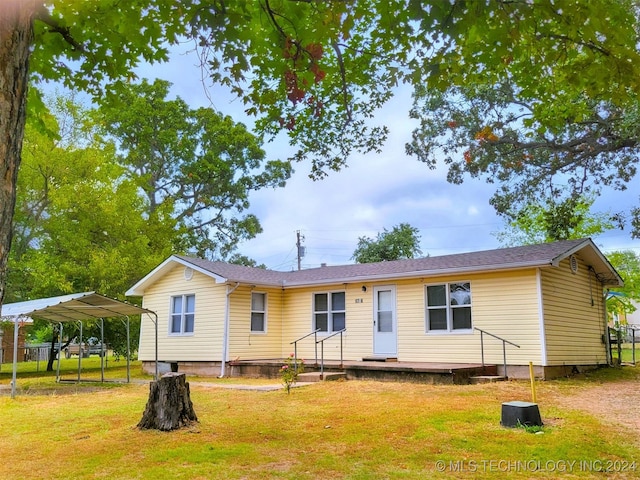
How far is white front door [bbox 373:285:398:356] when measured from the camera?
14.1 meters

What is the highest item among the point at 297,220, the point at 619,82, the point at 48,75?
the point at 297,220

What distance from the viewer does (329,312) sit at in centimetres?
1544

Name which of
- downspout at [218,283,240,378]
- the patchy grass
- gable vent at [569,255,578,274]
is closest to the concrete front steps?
the patchy grass

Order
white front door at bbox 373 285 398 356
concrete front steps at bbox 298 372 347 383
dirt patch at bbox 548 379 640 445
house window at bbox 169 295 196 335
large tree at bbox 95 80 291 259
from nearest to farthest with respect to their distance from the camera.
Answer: dirt patch at bbox 548 379 640 445, concrete front steps at bbox 298 372 347 383, white front door at bbox 373 285 398 356, house window at bbox 169 295 196 335, large tree at bbox 95 80 291 259

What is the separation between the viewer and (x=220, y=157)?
29078 millimetres

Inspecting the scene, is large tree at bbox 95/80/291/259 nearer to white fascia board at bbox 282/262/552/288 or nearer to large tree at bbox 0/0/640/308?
white fascia board at bbox 282/262/552/288

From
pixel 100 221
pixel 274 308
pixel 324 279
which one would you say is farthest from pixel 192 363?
pixel 100 221

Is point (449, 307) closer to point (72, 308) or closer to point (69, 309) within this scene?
point (72, 308)

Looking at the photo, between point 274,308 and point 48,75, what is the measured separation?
40.1ft

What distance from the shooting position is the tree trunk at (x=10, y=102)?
8.34 feet

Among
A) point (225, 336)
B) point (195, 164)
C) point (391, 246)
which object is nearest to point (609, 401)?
point (225, 336)

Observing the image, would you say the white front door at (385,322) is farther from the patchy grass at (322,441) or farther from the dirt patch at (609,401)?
the dirt patch at (609,401)

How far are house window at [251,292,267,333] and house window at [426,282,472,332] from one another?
17.2ft

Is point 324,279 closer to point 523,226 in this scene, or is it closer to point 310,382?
point 310,382
